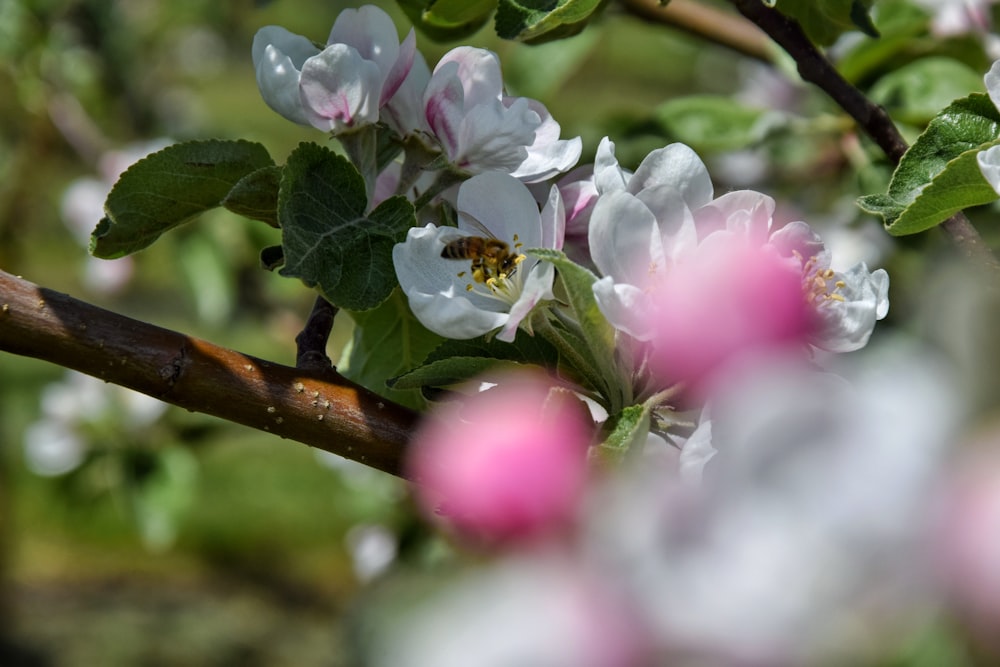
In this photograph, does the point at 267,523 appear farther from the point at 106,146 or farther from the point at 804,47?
the point at 804,47

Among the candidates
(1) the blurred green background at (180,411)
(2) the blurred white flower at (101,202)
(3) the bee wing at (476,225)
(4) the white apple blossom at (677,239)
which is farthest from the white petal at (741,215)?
(2) the blurred white flower at (101,202)

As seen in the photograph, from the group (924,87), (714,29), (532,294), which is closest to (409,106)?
(532,294)

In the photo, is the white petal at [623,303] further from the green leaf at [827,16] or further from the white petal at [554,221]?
the green leaf at [827,16]

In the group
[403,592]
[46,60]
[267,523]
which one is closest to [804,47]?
[403,592]

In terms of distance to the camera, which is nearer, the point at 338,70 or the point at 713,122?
the point at 338,70

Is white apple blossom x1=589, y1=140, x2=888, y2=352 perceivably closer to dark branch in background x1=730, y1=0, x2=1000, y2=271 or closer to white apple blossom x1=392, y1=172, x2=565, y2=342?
white apple blossom x1=392, y1=172, x2=565, y2=342

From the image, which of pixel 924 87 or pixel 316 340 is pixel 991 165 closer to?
pixel 316 340
